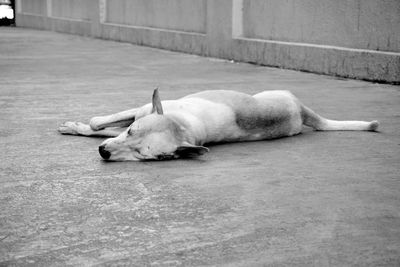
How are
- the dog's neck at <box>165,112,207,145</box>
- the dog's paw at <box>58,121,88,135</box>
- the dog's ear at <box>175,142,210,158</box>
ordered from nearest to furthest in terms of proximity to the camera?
the dog's ear at <box>175,142,210,158</box> → the dog's neck at <box>165,112,207,145</box> → the dog's paw at <box>58,121,88,135</box>

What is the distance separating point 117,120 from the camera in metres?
5.79

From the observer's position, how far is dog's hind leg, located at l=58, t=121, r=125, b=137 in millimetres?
6031

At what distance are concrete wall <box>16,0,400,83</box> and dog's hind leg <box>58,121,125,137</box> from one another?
16.9 ft

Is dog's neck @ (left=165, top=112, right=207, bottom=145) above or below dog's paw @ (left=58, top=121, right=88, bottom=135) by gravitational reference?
above

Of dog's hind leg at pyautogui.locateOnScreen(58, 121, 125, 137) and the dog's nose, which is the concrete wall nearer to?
dog's hind leg at pyautogui.locateOnScreen(58, 121, 125, 137)

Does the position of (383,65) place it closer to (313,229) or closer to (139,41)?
(313,229)

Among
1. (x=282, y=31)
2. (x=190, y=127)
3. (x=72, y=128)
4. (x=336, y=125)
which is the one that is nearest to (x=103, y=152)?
(x=190, y=127)

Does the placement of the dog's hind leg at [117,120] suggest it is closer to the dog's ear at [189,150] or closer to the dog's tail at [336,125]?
the dog's ear at [189,150]

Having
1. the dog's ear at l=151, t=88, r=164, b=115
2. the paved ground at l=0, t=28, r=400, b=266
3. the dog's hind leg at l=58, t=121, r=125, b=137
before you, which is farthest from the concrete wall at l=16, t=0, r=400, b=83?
the dog's ear at l=151, t=88, r=164, b=115

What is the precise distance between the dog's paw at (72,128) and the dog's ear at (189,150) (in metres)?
1.30

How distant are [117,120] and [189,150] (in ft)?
2.96

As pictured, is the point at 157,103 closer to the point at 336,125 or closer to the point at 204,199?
the point at 204,199

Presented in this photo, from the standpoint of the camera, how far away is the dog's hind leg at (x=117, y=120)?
18.9 ft

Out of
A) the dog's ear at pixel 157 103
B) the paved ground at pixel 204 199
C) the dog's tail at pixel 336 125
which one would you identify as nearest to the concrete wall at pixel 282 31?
the paved ground at pixel 204 199
